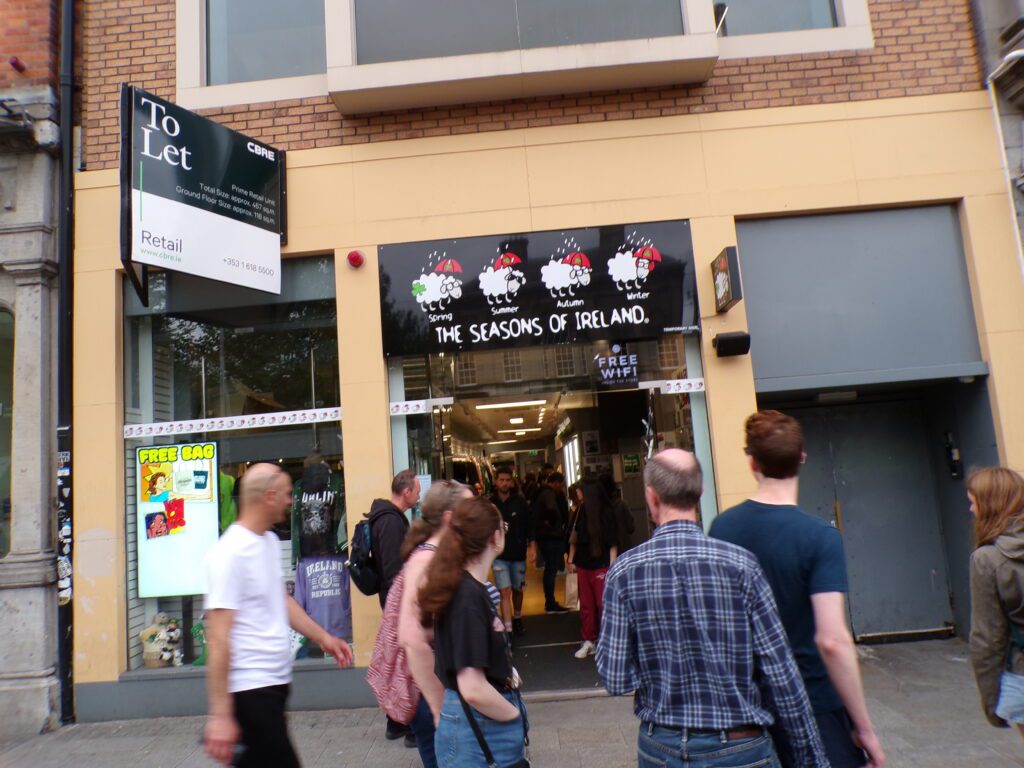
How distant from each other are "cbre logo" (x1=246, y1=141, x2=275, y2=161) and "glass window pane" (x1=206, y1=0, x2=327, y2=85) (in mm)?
992

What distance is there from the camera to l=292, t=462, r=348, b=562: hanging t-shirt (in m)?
7.05

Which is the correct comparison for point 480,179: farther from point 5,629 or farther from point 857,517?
point 5,629

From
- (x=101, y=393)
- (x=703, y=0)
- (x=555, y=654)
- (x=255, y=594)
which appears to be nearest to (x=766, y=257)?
(x=703, y=0)

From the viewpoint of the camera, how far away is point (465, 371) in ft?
24.1

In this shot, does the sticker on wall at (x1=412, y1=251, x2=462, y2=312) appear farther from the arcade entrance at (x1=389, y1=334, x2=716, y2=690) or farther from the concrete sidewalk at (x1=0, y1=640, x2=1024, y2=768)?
the concrete sidewalk at (x1=0, y1=640, x2=1024, y2=768)

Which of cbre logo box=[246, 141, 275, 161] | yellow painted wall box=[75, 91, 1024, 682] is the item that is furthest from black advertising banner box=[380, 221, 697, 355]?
cbre logo box=[246, 141, 275, 161]

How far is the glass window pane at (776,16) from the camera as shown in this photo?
7441 mm

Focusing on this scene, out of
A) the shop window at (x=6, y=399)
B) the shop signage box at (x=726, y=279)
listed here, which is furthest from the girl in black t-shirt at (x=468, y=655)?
the shop window at (x=6, y=399)

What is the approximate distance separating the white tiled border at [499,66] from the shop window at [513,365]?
2438 mm

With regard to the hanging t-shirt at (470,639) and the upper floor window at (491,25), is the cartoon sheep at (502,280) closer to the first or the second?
the upper floor window at (491,25)

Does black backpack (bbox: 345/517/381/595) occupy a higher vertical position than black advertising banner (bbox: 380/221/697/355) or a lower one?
lower

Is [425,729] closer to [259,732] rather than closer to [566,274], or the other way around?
[259,732]

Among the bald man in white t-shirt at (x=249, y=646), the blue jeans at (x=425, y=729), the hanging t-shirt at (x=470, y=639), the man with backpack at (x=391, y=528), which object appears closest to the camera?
the hanging t-shirt at (x=470, y=639)

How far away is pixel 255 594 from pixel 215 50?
629 cm
